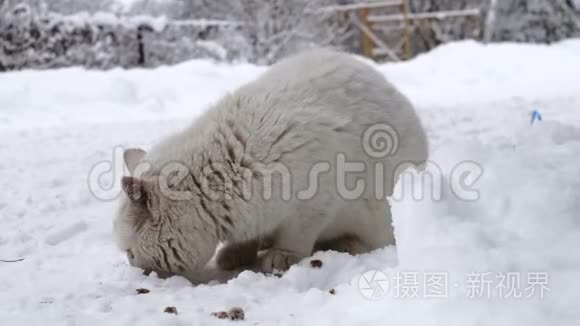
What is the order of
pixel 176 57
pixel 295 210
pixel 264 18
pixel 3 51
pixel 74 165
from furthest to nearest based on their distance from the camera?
1. pixel 264 18
2. pixel 176 57
3. pixel 3 51
4. pixel 74 165
5. pixel 295 210

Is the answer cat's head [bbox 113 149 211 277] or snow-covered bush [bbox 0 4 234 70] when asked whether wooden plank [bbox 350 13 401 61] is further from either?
cat's head [bbox 113 149 211 277]

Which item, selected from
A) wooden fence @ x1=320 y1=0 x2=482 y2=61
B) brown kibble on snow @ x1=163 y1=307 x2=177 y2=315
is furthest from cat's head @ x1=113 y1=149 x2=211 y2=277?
wooden fence @ x1=320 y1=0 x2=482 y2=61

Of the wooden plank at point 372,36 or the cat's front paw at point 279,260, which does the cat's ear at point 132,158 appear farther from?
the wooden plank at point 372,36

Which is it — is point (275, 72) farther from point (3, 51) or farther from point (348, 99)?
point (3, 51)

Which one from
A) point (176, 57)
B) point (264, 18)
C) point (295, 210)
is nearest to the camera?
point (295, 210)

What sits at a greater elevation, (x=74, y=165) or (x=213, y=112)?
(x=213, y=112)

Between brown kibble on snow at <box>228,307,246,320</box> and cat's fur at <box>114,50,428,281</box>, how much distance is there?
29.1 inches

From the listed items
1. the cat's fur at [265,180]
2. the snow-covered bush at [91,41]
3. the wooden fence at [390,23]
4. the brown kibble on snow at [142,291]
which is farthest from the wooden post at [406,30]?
the brown kibble on snow at [142,291]

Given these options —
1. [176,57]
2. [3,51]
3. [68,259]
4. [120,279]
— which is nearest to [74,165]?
[68,259]

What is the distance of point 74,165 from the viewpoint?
17.1 ft

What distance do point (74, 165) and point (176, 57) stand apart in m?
8.52

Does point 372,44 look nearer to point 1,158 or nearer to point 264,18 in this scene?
point 264,18

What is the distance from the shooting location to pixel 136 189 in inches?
114

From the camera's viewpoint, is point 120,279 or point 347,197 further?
point 347,197
